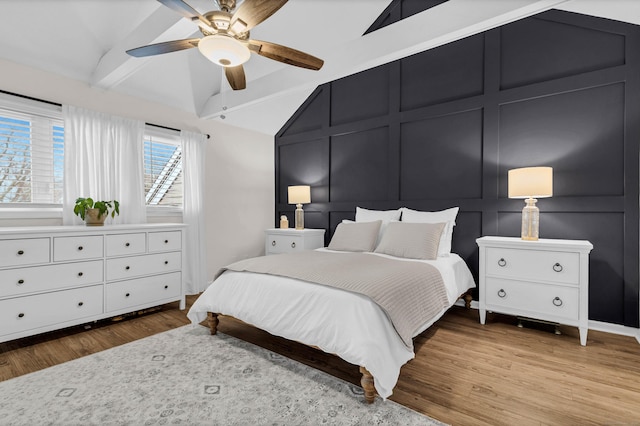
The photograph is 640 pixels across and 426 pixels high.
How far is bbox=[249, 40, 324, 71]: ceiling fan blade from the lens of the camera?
2.14 m

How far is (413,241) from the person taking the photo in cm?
301

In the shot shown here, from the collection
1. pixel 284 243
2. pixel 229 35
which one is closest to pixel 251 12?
pixel 229 35

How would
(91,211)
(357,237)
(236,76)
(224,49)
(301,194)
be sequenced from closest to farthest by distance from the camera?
(224,49) < (236,76) < (91,211) < (357,237) < (301,194)

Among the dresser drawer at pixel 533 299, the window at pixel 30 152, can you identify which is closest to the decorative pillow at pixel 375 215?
the dresser drawer at pixel 533 299

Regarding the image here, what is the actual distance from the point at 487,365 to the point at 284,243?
9.39 feet

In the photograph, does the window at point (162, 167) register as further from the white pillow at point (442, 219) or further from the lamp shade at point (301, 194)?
the white pillow at point (442, 219)

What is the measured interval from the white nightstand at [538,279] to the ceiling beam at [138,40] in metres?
3.13

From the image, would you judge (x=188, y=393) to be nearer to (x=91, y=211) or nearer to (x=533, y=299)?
(x=91, y=211)

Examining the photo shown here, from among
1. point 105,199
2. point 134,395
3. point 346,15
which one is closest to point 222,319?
point 134,395

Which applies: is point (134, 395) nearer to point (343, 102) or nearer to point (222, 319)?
point (222, 319)

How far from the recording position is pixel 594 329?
281cm

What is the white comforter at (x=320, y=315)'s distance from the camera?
1.75 meters

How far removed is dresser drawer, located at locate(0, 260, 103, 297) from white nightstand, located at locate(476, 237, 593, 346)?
138 inches

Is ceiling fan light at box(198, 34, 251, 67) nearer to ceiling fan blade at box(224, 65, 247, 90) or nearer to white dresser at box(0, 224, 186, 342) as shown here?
ceiling fan blade at box(224, 65, 247, 90)
